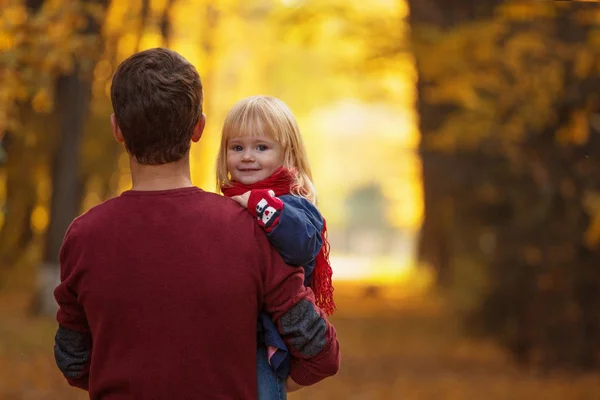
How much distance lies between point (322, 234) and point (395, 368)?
357 inches

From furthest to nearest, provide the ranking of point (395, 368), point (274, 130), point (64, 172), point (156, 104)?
point (64, 172)
point (395, 368)
point (274, 130)
point (156, 104)

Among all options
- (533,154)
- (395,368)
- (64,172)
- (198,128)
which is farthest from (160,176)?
(64,172)

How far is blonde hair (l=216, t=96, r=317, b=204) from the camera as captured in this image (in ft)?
11.2

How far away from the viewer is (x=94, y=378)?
9.91 ft

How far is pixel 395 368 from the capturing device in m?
12.2

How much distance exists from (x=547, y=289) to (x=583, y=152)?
1540mm

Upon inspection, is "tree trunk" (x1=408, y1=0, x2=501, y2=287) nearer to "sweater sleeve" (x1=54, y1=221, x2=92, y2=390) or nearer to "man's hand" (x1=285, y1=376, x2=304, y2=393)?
"man's hand" (x1=285, y1=376, x2=304, y2=393)

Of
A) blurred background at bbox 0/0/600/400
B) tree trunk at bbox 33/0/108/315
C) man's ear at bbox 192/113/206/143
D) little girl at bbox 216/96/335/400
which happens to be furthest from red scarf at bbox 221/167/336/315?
tree trunk at bbox 33/0/108/315

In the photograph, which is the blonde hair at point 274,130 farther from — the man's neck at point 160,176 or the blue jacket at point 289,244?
the man's neck at point 160,176

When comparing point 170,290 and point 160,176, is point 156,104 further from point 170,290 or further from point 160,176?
point 170,290

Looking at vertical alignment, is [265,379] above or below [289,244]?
below

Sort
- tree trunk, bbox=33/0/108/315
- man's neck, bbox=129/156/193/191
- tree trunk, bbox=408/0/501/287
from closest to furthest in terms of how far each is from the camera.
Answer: man's neck, bbox=129/156/193/191, tree trunk, bbox=408/0/501/287, tree trunk, bbox=33/0/108/315

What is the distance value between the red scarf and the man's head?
0.38 metres

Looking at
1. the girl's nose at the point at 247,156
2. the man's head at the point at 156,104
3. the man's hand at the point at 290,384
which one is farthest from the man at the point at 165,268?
the girl's nose at the point at 247,156
